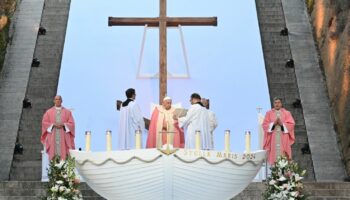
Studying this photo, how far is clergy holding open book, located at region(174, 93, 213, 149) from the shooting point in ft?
44.2

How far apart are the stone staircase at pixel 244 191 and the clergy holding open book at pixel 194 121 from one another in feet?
4.17

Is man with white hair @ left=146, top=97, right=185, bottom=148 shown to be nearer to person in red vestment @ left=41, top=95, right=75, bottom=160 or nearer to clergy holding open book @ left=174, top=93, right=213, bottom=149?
clergy holding open book @ left=174, top=93, right=213, bottom=149

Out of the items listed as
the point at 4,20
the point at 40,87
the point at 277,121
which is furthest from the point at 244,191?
the point at 4,20

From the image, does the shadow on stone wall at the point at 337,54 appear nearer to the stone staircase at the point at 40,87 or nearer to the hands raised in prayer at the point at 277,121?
the hands raised in prayer at the point at 277,121

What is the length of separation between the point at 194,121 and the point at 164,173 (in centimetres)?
384

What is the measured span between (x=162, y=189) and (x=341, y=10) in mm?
8711

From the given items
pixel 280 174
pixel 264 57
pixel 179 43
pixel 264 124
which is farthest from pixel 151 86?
pixel 280 174

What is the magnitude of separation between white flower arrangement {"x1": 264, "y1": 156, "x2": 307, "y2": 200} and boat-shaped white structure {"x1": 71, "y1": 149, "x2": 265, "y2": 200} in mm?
1013

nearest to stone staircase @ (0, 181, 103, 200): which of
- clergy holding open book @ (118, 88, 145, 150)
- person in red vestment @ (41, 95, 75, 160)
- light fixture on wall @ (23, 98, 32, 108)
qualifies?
person in red vestment @ (41, 95, 75, 160)

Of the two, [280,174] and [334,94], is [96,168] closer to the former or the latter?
[280,174]

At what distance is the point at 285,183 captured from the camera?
11.0m

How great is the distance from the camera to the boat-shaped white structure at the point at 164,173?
9.79 m

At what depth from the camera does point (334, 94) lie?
56.0 feet

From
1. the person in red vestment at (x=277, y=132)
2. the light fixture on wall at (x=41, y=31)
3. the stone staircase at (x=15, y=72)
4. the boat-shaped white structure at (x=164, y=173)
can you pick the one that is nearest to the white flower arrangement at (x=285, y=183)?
the boat-shaped white structure at (x=164, y=173)
